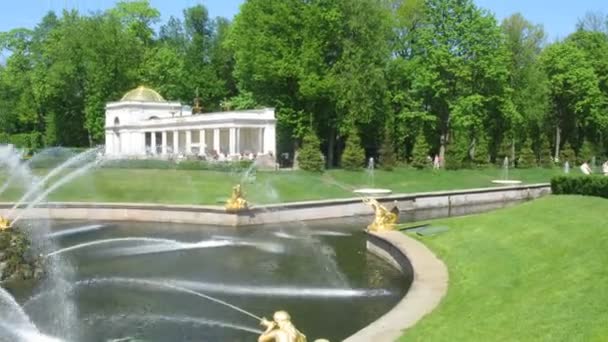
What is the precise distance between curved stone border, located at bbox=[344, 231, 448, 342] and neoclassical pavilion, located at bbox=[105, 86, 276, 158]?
1451 inches

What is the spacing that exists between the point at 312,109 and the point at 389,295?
4266 cm

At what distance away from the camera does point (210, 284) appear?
20297 millimetres

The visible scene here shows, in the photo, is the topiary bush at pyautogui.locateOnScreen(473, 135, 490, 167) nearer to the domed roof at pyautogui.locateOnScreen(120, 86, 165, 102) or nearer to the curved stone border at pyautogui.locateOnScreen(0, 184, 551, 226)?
the curved stone border at pyautogui.locateOnScreen(0, 184, 551, 226)

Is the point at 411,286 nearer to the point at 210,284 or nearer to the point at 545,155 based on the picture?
the point at 210,284

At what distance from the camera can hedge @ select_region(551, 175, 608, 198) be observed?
95.5ft

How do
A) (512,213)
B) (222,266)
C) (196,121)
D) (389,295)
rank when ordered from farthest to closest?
(196,121) < (512,213) < (222,266) < (389,295)

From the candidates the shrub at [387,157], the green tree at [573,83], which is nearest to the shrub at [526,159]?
the green tree at [573,83]

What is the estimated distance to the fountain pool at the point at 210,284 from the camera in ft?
51.4

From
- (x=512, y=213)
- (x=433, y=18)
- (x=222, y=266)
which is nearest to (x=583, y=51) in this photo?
(x=433, y=18)

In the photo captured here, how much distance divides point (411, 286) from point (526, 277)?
9.41ft

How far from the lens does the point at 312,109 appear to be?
6038 cm

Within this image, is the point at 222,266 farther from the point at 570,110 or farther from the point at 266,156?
the point at 570,110

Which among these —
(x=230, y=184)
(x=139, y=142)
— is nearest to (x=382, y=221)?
(x=230, y=184)

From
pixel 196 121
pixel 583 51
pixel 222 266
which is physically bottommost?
pixel 222 266
